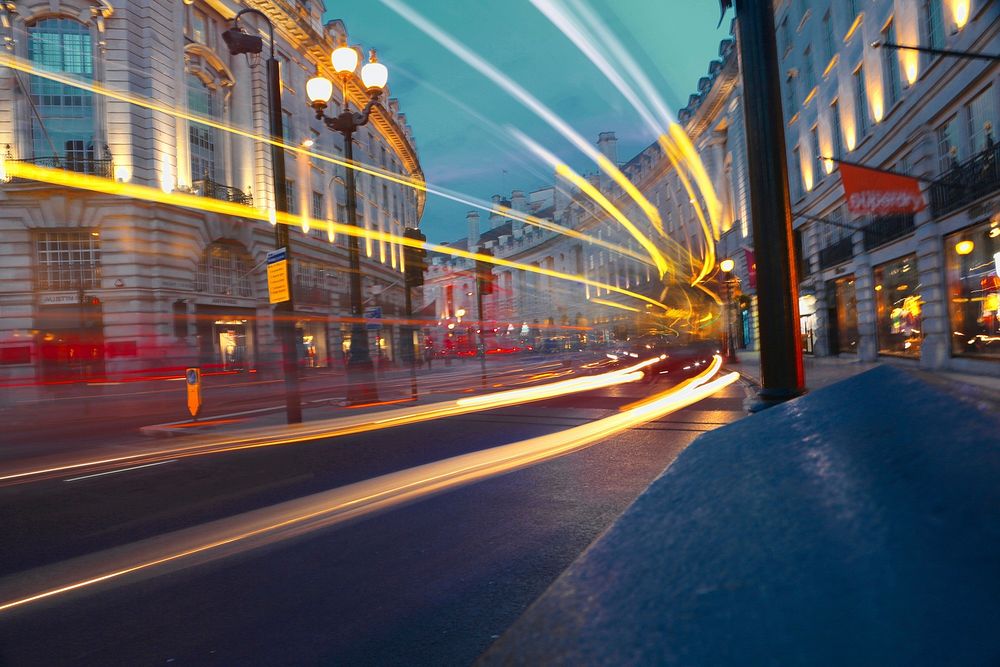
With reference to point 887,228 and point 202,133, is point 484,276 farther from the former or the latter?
point 202,133

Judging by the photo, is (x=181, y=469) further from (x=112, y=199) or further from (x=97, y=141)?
(x=97, y=141)

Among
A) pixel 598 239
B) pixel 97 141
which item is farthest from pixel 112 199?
pixel 598 239

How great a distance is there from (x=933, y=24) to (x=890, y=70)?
281 centimetres

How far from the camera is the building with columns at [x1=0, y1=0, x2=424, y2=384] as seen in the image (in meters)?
22.6

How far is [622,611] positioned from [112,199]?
2682cm

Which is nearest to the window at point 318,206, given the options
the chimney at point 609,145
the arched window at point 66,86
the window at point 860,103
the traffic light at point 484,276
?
the arched window at point 66,86

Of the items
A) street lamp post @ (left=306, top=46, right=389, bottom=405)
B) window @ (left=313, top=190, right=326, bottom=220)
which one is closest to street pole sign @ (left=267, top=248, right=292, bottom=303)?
street lamp post @ (left=306, top=46, right=389, bottom=405)

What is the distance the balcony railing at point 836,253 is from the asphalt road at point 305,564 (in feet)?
61.1

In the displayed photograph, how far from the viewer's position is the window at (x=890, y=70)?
726 inches

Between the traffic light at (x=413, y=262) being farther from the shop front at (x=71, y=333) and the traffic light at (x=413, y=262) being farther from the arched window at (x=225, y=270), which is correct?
the arched window at (x=225, y=270)

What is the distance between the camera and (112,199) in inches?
912

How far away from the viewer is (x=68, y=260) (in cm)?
2344

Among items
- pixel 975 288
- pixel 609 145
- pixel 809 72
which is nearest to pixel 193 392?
pixel 975 288

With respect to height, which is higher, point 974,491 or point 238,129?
point 238,129
